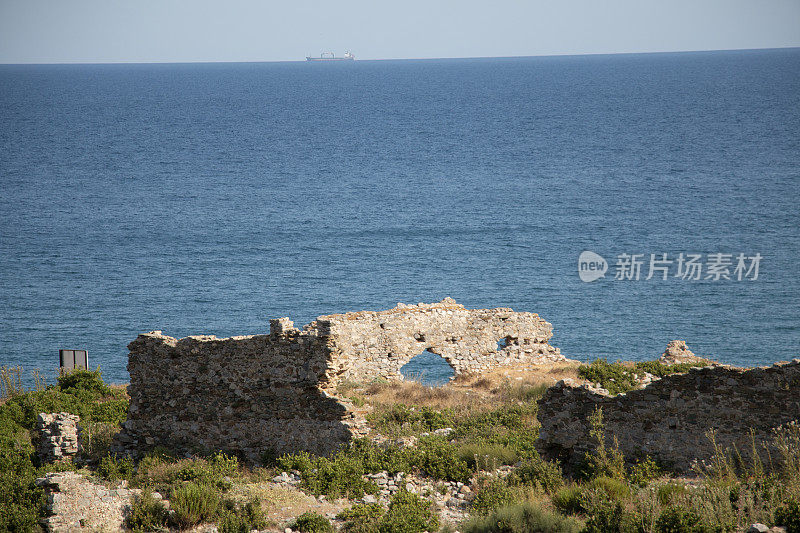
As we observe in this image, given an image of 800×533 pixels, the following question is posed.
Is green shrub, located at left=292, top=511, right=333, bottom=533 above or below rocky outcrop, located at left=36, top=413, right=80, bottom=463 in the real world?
above

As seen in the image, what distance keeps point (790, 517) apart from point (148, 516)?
1100 cm

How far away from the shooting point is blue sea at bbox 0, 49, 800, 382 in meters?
55.4

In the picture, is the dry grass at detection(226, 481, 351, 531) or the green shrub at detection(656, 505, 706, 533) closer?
the green shrub at detection(656, 505, 706, 533)

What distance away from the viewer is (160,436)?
18.3 m

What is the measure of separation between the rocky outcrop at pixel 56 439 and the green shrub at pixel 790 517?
51.3 ft

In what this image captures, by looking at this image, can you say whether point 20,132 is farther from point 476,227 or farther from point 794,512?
point 794,512

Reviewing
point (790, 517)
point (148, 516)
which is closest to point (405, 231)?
point (148, 516)

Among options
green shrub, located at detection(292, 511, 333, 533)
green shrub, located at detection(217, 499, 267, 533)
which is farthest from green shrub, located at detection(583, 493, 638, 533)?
green shrub, located at detection(217, 499, 267, 533)

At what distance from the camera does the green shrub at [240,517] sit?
13.5 m

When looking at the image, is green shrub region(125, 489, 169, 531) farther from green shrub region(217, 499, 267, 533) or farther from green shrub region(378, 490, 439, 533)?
green shrub region(378, 490, 439, 533)

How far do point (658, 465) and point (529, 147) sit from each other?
121 m

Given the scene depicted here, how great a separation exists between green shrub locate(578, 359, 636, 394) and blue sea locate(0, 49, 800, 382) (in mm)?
25857

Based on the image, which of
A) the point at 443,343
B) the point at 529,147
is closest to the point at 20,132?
the point at 529,147

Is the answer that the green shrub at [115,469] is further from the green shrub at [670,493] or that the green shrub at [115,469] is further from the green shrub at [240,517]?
the green shrub at [670,493]
